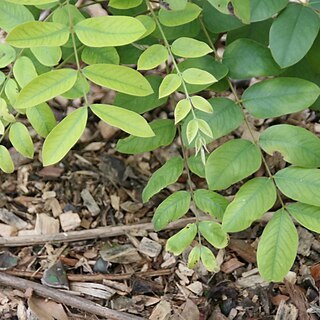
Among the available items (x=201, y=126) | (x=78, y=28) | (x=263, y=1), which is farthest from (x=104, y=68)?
(x=263, y=1)

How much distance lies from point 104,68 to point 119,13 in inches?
15.8

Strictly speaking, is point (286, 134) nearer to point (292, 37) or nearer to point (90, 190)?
point (292, 37)

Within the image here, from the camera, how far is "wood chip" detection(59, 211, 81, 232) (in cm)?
174

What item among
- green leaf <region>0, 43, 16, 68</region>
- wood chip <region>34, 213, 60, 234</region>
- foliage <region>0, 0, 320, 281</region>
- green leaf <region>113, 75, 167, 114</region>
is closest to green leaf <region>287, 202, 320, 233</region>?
foliage <region>0, 0, 320, 281</region>

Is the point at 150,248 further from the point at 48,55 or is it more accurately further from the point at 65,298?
the point at 48,55

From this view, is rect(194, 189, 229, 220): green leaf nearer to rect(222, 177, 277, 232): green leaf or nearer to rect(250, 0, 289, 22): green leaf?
rect(222, 177, 277, 232): green leaf

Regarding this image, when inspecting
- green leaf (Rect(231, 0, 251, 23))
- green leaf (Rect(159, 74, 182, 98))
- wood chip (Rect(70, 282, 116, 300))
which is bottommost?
wood chip (Rect(70, 282, 116, 300))

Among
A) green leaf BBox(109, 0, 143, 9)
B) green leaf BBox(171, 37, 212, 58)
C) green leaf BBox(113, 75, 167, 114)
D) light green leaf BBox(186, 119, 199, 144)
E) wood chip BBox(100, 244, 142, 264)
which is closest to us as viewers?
light green leaf BBox(186, 119, 199, 144)

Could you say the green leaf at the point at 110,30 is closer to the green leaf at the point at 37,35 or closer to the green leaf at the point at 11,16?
the green leaf at the point at 37,35

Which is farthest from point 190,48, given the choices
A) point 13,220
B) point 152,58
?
point 13,220

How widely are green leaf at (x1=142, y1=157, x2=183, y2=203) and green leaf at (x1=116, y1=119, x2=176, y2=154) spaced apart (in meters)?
0.06

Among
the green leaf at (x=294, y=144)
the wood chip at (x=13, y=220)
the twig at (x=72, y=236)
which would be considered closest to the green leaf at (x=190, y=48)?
the green leaf at (x=294, y=144)

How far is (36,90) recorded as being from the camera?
1149mm

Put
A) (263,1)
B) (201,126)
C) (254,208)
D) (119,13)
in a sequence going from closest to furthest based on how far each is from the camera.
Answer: (201,126), (254,208), (263,1), (119,13)
